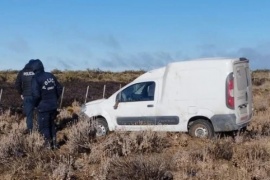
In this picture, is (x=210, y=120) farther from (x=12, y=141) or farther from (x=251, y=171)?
(x=12, y=141)

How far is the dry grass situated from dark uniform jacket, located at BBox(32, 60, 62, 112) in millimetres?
681

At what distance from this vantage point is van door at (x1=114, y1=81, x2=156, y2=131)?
13252 mm

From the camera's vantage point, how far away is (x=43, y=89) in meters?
10.9

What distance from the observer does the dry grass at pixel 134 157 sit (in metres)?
8.32

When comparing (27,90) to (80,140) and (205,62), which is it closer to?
(80,140)

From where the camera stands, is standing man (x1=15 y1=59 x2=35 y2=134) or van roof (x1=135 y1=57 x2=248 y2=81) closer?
van roof (x1=135 y1=57 x2=248 y2=81)

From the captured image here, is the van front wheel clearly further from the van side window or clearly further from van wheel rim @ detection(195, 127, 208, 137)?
the van side window

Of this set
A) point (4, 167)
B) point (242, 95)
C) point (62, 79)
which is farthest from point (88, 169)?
point (62, 79)

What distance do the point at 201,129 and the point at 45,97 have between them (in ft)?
12.3

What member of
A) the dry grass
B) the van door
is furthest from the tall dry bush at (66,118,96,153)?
the van door

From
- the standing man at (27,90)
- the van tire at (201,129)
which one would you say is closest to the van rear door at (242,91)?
the van tire at (201,129)

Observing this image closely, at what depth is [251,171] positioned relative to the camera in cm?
866

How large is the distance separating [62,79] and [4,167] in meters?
40.4

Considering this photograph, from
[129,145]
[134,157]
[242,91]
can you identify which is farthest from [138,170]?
[242,91]
